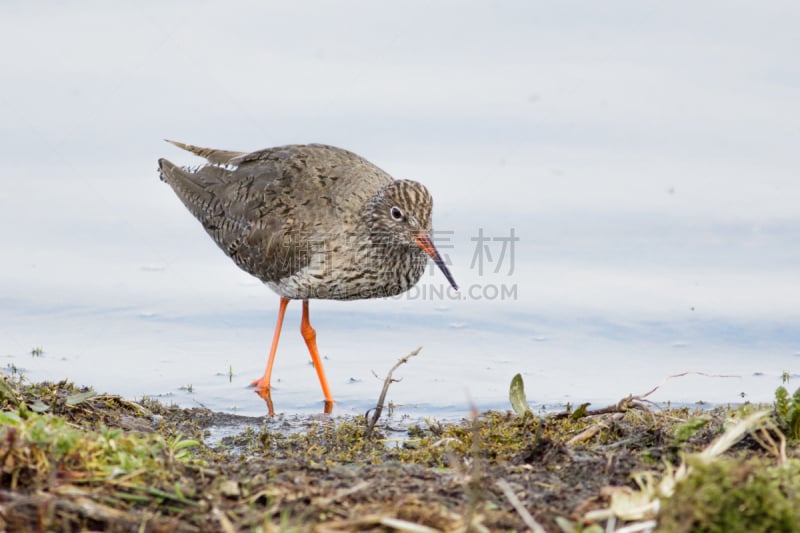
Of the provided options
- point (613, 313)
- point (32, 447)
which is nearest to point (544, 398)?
point (613, 313)

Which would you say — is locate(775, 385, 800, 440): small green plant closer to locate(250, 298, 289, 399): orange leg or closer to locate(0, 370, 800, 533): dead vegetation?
locate(0, 370, 800, 533): dead vegetation

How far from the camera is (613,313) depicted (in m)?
9.77

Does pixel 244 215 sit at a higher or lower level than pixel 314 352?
higher

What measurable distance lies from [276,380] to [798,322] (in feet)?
15.7

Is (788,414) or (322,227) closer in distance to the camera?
(788,414)

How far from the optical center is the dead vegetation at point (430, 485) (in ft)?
12.5

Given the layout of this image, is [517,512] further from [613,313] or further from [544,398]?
[613,313]

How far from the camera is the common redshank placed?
28.2 ft

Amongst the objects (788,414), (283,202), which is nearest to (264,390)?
(283,202)

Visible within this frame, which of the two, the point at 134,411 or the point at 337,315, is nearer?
the point at 134,411

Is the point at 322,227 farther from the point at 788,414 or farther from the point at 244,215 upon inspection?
the point at 788,414

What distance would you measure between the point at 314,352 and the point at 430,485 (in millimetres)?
4570

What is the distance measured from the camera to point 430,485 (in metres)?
4.62

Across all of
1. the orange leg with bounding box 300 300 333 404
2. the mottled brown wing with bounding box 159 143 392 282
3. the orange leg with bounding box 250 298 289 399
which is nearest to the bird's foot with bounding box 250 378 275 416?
the orange leg with bounding box 250 298 289 399
